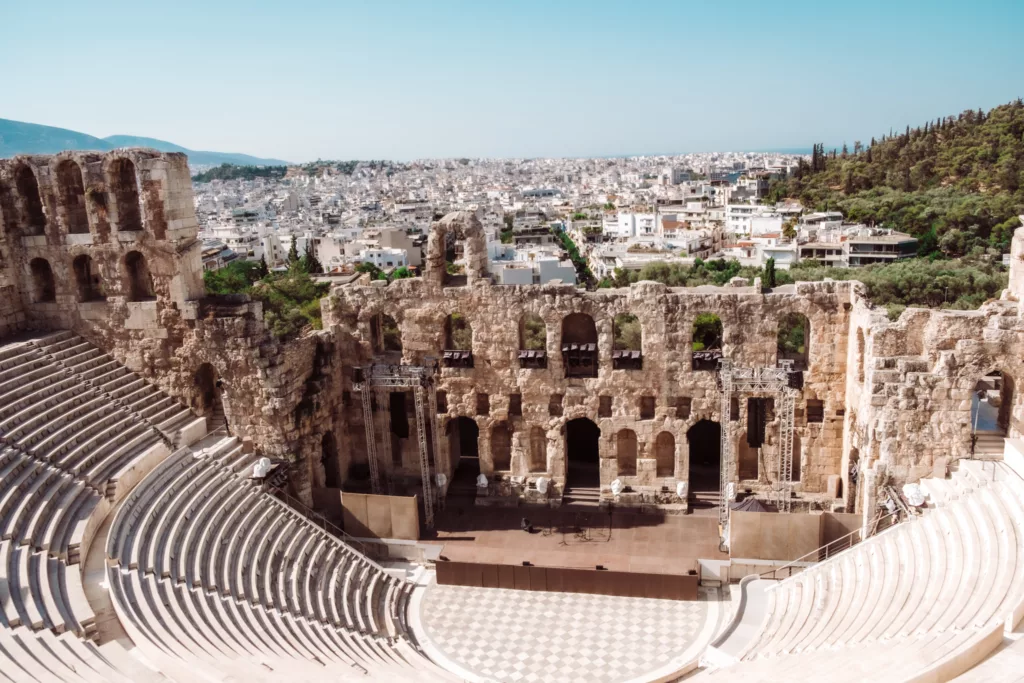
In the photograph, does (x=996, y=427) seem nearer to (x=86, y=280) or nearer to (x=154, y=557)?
(x=154, y=557)

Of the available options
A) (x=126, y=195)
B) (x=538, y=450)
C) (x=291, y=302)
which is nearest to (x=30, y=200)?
(x=126, y=195)

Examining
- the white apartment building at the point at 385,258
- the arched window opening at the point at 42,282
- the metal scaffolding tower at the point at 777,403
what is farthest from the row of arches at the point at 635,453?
the white apartment building at the point at 385,258

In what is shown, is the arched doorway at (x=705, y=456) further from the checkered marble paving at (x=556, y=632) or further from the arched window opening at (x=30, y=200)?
the arched window opening at (x=30, y=200)

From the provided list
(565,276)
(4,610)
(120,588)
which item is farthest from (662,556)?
(565,276)

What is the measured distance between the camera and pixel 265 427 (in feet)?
73.5

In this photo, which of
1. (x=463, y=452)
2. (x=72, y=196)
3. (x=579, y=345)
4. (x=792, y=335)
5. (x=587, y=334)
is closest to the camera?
(x=72, y=196)

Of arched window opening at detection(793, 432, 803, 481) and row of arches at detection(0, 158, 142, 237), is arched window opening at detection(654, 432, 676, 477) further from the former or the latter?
row of arches at detection(0, 158, 142, 237)

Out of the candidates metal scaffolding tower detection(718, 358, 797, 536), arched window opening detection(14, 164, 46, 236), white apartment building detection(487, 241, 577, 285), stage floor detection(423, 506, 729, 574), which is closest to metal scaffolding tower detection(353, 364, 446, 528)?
stage floor detection(423, 506, 729, 574)

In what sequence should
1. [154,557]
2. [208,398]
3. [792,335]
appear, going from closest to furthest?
[154,557]
[208,398]
[792,335]

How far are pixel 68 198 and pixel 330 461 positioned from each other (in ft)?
36.1

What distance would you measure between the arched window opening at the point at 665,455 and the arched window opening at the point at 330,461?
1023 centimetres

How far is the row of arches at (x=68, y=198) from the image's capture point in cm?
2231

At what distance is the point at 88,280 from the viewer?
2372 cm

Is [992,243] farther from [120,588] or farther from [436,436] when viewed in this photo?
[120,588]
